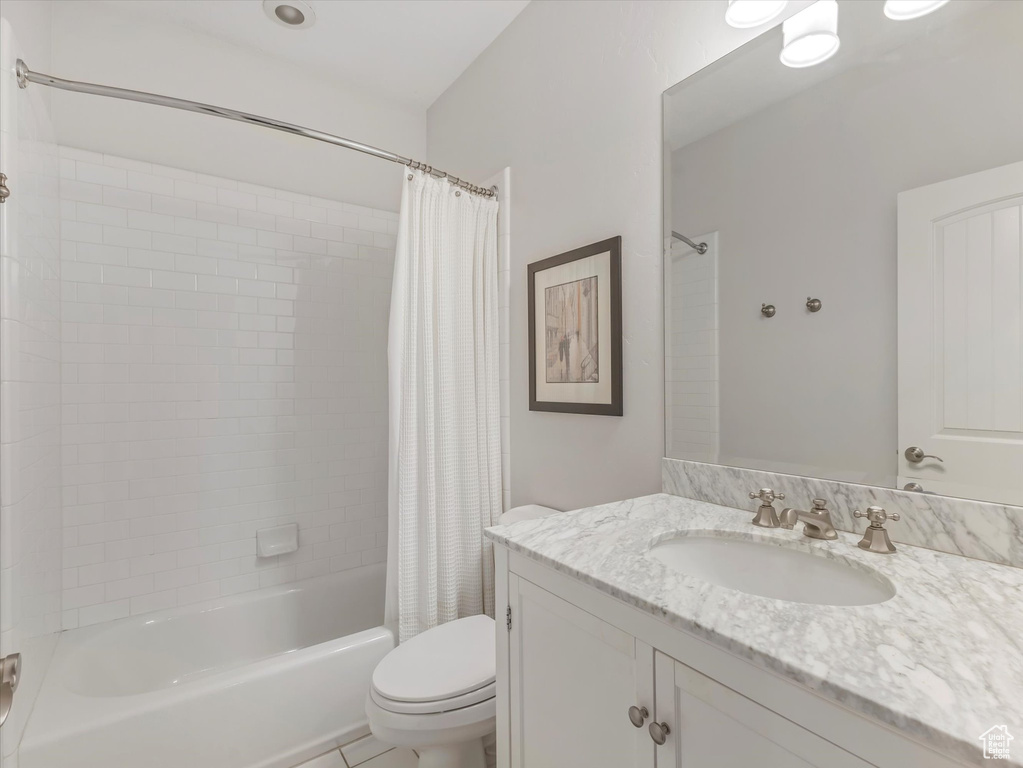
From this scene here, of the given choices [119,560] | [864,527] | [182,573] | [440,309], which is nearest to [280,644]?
[182,573]

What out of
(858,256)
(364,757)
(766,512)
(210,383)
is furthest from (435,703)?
(210,383)

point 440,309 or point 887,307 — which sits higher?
point 440,309

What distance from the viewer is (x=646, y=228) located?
1.47 meters

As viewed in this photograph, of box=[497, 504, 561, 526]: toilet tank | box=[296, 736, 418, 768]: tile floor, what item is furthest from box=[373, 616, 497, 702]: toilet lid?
box=[296, 736, 418, 768]: tile floor

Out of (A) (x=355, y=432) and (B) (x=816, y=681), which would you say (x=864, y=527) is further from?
(A) (x=355, y=432)

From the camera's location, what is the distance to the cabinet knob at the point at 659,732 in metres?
0.70

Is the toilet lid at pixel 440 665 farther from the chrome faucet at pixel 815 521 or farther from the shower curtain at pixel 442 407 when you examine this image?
the chrome faucet at pixel 815 521

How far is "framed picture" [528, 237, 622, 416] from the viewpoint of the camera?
1.56m

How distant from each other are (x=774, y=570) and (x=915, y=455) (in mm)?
354

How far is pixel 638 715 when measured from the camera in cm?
74

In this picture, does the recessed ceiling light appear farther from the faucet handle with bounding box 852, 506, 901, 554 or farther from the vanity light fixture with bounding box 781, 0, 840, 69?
the faucet handle with bounding box 852, 506, 901, 554

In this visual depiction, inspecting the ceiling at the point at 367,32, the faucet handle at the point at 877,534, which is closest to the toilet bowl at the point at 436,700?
the faucet handle at the point at 877,534

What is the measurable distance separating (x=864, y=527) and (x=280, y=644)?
2.24m

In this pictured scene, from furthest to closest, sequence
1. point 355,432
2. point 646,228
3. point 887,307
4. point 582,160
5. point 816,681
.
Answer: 1. point 355,432
2. point 582,160
3. point 646,228
4. point 887,307
5. point 816,681
